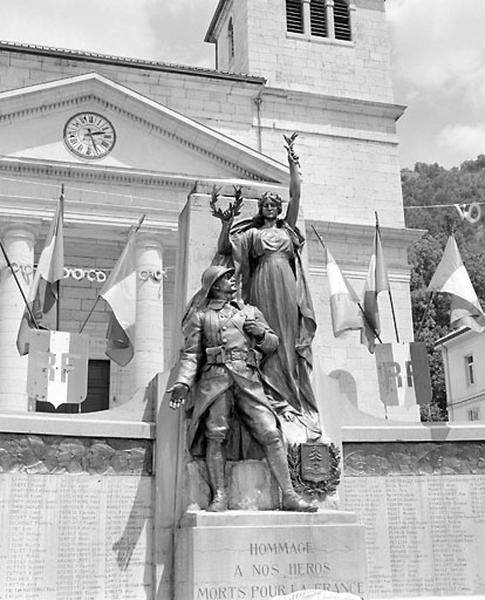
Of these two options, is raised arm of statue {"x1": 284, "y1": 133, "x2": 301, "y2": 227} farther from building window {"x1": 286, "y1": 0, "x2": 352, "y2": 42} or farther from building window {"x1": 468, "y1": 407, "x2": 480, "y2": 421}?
building window {"x1": 468, "y1": 407, "x2": 480, "y2": 421}

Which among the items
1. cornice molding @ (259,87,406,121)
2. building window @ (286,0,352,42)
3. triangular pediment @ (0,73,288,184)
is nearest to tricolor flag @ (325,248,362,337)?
triangular pediment @ (0,73,288,184)

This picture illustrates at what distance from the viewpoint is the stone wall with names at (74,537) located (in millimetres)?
8492

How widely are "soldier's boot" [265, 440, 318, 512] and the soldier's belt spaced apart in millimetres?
841

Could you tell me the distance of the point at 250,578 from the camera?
7840 mm

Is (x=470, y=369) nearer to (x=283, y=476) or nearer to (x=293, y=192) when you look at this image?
(x=293, y=192)

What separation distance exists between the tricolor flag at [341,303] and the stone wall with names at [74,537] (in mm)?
12402

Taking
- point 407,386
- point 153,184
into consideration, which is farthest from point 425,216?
point 407,386

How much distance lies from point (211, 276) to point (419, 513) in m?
3.70

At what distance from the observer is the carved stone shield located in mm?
8383

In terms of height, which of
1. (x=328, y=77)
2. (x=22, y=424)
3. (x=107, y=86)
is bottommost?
(x=22, y=424)

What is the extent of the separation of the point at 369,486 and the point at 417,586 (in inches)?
46.1

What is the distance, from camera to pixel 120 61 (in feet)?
104

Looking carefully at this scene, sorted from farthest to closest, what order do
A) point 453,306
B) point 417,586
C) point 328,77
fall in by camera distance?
point 328,77, point 453,306, point 417,586

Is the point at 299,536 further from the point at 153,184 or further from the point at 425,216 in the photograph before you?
the point at 425,216
